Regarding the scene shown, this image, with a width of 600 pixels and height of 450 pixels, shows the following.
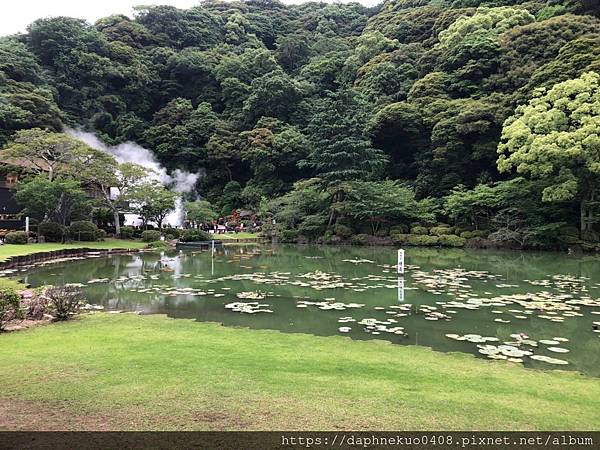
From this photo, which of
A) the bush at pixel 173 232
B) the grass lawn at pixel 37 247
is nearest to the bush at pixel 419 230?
the bush at pixel 173 232

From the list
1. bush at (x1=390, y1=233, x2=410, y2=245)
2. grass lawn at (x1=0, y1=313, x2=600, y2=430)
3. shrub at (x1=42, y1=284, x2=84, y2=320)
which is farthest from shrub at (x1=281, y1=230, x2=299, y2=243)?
grass lawn at (x1=0, y1=313, x2=600, y2=430)

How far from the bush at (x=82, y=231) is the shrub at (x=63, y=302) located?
18.1 meters

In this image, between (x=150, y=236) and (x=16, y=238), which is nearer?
(x=16, y=238)

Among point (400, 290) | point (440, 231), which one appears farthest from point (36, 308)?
point (440, 231)

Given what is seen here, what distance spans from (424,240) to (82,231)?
21122mm

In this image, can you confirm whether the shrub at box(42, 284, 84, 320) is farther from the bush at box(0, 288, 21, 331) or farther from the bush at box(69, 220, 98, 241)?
the bush at box(69, 220, 98, 241)

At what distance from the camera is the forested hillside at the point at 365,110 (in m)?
24.8

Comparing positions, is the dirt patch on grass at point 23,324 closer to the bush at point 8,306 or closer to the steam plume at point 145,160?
the bush at point 8,306

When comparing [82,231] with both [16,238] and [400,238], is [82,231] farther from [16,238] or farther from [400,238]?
[400,238]

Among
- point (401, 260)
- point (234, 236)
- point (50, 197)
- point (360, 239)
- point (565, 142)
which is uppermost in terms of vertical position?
point (565, 142)

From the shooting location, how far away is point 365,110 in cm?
3638

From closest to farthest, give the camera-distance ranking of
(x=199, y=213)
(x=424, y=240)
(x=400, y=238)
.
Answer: (x=424, y=240), (x=400, y=238), (x=199, y=213)

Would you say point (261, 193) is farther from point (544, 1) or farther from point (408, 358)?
point (408, 358)

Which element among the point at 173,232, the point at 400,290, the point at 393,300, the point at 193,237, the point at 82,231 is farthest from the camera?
the point at 173,232
